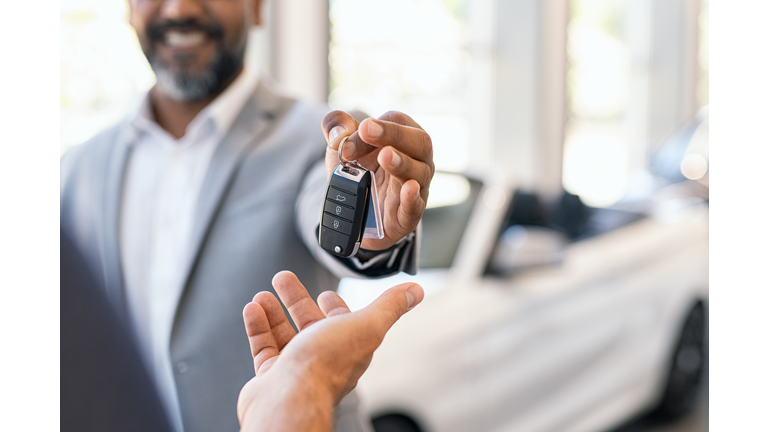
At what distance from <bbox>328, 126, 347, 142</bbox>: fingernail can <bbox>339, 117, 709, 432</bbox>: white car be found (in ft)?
0.98

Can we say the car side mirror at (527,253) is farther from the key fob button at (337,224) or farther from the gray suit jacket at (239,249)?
the key fob button at (337,224)

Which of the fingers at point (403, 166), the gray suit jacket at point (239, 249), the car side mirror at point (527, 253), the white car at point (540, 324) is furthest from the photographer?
the car side mirror at point (527, 253)

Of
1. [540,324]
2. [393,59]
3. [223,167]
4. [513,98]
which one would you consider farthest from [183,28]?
[513,98]

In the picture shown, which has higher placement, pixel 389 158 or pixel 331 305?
pixel 389 158

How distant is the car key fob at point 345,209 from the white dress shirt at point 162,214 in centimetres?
21

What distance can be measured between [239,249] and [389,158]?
0.66 feet

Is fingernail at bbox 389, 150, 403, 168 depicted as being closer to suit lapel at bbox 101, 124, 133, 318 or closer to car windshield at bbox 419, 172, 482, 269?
suit lapel at bbox 101, 124, 133, 318

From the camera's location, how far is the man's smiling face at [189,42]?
1.79ft

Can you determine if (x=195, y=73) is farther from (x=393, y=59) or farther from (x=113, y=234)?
(x=393, y=59)

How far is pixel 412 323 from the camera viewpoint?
0.73m

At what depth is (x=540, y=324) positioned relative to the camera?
3.61 feet

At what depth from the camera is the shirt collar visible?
1.79ft

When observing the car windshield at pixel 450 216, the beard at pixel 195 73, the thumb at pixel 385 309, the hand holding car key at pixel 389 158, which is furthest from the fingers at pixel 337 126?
the car windshield at pixel 450 216

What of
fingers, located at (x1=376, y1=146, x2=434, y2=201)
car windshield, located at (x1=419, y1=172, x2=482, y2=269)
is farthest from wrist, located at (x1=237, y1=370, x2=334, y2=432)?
car windshield, located at (x1=419, y1=172, x2=482, y2=269)
